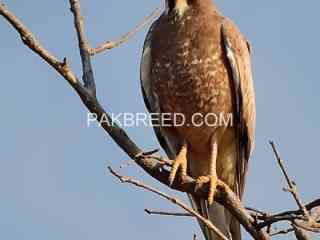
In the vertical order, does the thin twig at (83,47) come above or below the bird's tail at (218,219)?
above

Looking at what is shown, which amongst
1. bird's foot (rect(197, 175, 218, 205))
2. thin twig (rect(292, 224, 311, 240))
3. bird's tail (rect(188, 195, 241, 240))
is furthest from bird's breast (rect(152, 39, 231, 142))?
thin twig (rect(292, 224, 311, 240))

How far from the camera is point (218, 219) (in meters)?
6.36

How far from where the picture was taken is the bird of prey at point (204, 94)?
246 inches

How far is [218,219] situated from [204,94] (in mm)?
1152

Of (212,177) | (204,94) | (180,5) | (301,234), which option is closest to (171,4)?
(180,5)

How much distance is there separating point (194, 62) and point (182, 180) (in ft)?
5.08

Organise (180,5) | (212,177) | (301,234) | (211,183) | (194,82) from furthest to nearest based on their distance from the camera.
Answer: (180,5) → (194,82) → (212,177) → (211,183) → (301,234)

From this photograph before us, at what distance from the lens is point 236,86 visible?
6.32 m

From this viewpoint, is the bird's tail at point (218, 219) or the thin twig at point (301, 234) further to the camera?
the bird's tail at point (218, 219)

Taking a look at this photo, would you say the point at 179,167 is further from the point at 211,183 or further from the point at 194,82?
the point at 194,82

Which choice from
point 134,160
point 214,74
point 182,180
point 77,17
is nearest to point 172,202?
point 134,160

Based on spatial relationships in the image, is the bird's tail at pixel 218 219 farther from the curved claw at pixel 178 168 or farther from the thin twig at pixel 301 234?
the thin twig at pixel 301 234

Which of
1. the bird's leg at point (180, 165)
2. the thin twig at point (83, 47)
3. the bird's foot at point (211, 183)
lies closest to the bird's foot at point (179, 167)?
the bird's leg at point (180, 165)

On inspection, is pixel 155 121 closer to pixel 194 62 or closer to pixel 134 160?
pixel 194 62
